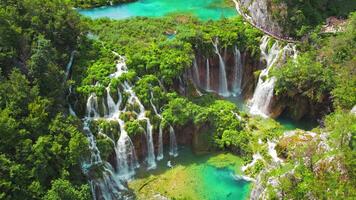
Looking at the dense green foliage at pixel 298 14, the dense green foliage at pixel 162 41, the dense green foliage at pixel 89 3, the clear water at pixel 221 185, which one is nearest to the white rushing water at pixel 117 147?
the dense green foliage at pixel 162 41

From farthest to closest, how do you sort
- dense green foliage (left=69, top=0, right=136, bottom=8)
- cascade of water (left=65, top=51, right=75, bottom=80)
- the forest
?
dense green foliage (left=69, top=0, right=136, bottom=8) < cascade of water (left=65, top=51, right=75, bottom=80) < the forest

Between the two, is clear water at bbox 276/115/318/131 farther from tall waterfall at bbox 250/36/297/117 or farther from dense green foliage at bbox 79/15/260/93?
dense green foliage at bbox 79/15/260/93

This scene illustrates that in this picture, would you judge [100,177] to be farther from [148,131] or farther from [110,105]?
[110,105]

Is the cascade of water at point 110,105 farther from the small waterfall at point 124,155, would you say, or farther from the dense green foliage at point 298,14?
the dense green foliage at point 298,14

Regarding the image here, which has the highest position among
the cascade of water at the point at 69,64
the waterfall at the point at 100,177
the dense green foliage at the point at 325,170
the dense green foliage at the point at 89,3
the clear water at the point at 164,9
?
the dense green foliage at the point at 89,3

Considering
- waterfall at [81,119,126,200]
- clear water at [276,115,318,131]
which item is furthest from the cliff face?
waterfall at [81,119,126,200]

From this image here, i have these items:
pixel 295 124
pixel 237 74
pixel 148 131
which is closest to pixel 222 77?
pixel 237 74

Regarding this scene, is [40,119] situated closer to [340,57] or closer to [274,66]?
[274,66]
